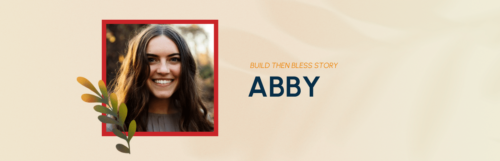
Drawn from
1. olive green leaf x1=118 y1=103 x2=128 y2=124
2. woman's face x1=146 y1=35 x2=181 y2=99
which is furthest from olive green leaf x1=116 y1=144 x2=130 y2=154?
woman's face x1=146 y1=35 x2=181 y2=99

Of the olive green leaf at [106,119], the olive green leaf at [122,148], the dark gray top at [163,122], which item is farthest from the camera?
the dark gray top at [163,122]

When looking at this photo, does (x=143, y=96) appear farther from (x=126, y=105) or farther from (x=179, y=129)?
(x=179, y=129)

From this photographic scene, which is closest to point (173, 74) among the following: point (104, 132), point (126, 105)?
point (126, 105)

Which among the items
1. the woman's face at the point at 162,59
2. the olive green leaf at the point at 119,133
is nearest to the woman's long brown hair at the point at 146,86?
the woman's face at the point at 162,59

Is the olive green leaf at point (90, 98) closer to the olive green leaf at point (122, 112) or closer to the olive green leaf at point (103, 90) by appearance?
the olive green leaf at point (103, 90)

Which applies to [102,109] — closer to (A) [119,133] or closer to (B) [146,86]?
(A) [119,133]

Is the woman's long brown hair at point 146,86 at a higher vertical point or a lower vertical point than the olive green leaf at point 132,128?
higher

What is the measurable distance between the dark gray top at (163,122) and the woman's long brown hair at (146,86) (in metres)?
0.04

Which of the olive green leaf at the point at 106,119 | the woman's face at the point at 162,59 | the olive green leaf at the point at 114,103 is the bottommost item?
the olive green leaf at the point at 106,119

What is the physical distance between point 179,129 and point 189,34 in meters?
0.75

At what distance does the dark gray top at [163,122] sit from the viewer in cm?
338

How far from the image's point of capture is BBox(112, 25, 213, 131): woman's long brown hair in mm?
3281

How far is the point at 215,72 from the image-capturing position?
3.32 meters

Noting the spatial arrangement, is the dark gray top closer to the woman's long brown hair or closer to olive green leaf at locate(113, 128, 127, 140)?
the woman's long brown hair
